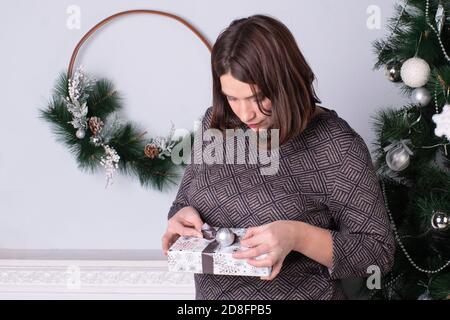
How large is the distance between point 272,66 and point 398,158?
0.47 m

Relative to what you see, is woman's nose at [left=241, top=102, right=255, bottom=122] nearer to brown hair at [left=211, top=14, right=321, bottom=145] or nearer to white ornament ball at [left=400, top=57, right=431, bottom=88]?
brown hair at [left=211, top=14, right=321, bottom=145]

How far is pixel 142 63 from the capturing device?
191cm

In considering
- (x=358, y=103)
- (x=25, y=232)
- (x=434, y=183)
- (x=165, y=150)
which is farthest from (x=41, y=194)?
(x=434, y=183)

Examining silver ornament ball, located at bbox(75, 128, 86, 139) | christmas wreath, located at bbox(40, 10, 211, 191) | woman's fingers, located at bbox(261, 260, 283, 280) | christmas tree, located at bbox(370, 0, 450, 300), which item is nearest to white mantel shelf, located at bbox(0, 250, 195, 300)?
christmas wreath, located at bbox(40, 10, 211, 191)

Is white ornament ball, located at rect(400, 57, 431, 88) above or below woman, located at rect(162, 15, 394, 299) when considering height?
above

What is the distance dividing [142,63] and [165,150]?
26cm

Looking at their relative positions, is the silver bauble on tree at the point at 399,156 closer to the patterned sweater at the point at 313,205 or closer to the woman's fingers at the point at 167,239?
the patterned sweater at the point at 313,205

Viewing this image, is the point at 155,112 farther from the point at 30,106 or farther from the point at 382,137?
the point at 382,137

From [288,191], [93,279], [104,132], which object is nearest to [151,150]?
[104,132]

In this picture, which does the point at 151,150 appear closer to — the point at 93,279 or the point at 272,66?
the point at 93,279

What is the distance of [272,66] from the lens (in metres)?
1.14

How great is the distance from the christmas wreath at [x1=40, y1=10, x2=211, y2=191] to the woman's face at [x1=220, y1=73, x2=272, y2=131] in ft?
2.35

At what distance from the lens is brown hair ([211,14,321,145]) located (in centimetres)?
114

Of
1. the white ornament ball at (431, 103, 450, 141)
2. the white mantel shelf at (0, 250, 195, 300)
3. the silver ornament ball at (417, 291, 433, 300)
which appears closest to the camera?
the white ornament ball at (431, 103, 450, 141)
